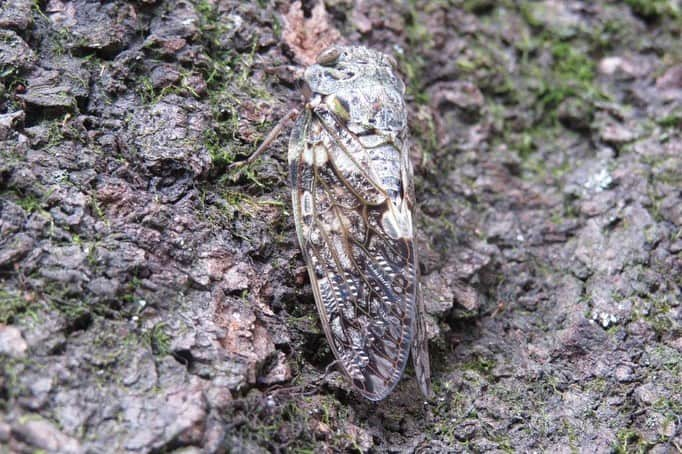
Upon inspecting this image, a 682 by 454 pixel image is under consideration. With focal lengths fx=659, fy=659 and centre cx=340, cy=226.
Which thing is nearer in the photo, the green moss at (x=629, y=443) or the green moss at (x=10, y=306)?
the green moss at (x=10, y=306)

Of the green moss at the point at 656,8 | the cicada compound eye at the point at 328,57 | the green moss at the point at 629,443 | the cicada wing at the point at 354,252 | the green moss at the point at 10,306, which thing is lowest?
the green moss at the point at 629,443

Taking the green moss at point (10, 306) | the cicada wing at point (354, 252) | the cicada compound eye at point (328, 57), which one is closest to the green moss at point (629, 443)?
the cicada wing at point (354, 252)

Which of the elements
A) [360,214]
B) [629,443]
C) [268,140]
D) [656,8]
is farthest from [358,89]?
[656,8]

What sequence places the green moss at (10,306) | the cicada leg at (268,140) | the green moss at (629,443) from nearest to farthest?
the green moss at (10,306)
the green moss at (629,443)
the cicada leg at (268,140)

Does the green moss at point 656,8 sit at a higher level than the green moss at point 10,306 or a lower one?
higher

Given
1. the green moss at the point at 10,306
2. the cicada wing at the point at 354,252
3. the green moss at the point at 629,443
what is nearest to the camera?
the green moss at the point at 10,306

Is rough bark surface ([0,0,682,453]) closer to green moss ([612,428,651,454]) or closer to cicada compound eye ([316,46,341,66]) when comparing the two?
green moss ([612,428,651,454])

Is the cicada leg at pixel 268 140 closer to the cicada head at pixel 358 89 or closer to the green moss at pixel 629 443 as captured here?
the cicada head at pixel 358 89

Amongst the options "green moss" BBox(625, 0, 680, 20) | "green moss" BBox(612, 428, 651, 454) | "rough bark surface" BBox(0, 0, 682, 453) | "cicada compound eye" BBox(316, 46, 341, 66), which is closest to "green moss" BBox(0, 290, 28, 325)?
"rough bark surface" BBox(0, 0, 682, 453)
